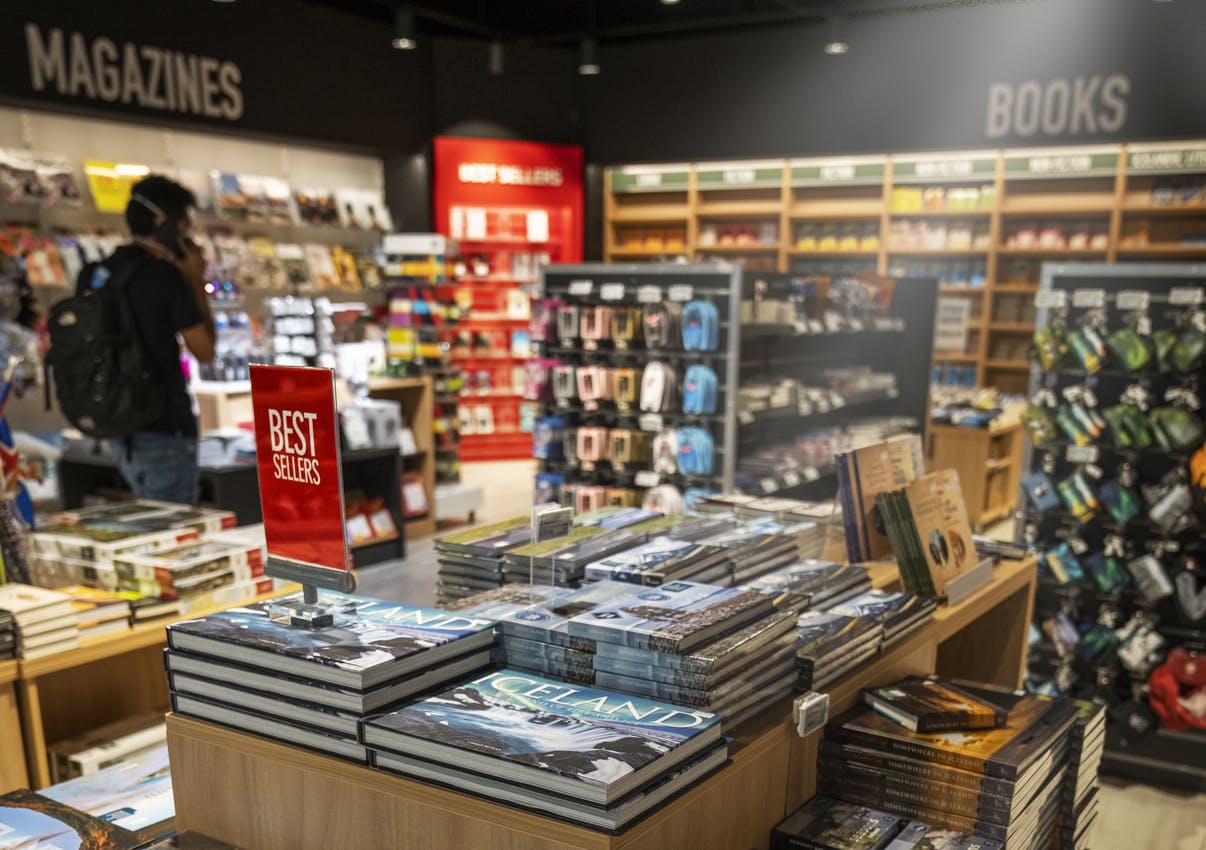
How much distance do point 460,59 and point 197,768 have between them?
8.56 m

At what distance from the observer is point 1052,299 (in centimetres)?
400

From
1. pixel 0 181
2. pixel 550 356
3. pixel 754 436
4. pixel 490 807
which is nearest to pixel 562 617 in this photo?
pixel 490 807

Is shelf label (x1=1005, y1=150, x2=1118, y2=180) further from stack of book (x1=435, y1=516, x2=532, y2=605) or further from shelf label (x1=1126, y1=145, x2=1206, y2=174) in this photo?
stack of book (x1=435, y1=516, x2=532, y2=605)

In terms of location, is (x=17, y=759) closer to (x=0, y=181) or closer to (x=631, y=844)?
(x=631, y=844)

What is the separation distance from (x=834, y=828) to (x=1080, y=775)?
635mm

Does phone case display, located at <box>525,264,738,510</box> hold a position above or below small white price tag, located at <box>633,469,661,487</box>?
above

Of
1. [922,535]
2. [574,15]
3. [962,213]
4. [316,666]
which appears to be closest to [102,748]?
[316,666]

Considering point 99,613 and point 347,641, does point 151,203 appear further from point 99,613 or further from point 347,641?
point 347,641

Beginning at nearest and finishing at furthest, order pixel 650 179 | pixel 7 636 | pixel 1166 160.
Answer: pixel 7 636 < pixel 1166 160 < pixel 650 179

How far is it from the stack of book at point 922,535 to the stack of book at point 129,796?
1558 mm

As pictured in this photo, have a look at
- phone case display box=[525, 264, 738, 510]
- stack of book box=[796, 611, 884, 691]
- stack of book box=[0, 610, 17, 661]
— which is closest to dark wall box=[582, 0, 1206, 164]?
phone case display box=[525, 264, 738, 510]

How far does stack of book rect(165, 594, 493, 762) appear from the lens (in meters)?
1.28

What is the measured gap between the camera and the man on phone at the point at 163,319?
130 inches

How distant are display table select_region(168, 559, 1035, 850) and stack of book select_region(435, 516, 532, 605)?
1.83 ft
